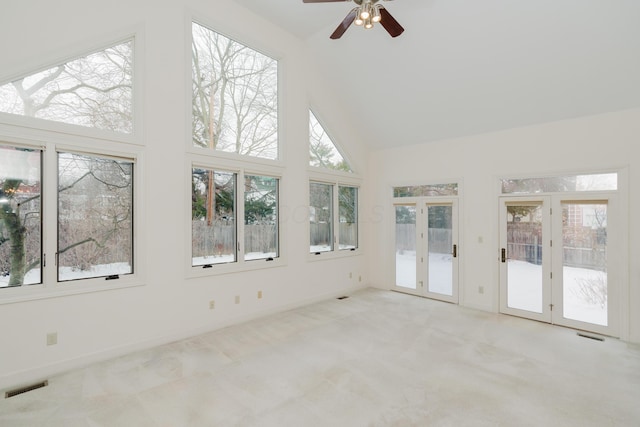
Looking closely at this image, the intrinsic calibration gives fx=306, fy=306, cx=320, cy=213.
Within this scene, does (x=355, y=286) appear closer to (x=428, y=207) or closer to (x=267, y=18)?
(x=428, y=207)

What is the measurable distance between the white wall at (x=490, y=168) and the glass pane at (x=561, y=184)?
0.46ft

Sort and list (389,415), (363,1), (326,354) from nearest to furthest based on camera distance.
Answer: (389,415) < (363,1) < (326,354)

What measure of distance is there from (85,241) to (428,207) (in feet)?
17.4

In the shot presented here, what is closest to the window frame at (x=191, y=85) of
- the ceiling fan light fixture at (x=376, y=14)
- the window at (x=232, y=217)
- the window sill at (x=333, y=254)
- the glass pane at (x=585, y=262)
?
the window at (x=232, y=217)

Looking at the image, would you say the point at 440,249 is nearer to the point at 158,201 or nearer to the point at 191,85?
the point at 158,201

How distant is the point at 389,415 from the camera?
2.42 metres

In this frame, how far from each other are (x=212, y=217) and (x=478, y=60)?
425 cm

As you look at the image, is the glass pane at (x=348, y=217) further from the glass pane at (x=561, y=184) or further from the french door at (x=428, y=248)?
the glass pane at (x=561, y=184)

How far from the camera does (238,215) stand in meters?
4.56

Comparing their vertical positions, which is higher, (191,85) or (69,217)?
(191,85)

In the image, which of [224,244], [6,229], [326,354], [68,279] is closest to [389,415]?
[326,354]

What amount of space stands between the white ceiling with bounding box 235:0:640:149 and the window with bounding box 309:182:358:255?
1696mm

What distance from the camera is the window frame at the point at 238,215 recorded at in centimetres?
397

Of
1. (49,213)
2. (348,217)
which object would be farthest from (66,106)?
(348,217)
